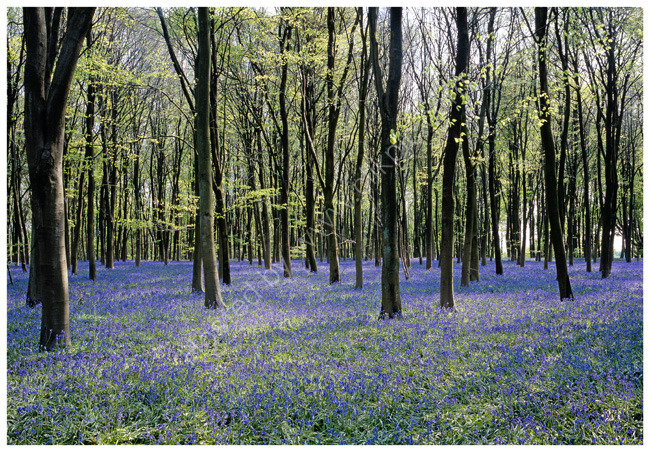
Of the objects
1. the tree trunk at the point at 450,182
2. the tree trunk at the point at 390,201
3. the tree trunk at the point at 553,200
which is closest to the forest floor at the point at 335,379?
the tree trunk at the point at 390,201

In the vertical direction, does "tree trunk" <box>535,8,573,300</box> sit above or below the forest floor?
above

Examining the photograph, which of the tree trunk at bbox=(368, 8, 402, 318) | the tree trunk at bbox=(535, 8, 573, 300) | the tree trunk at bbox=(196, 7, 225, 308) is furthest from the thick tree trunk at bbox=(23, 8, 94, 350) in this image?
the tree trunk at bbox=(535, 8, 573, 300)

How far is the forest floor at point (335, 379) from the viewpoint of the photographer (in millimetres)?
3676

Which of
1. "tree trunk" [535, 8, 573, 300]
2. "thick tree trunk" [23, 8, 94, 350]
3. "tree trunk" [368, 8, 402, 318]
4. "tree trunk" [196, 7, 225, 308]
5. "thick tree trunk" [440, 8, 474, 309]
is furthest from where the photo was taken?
"tree trunk" [535, 8, 573, 300]

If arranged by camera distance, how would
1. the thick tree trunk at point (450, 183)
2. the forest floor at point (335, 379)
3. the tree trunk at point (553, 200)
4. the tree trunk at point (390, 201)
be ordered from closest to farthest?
the forest floor at point (335, 379) < the tree trunk at point (390, 201) < the thick tree trunk at point (450, 183) < the tree trunk at point (553, 200)

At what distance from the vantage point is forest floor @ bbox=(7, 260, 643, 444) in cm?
368

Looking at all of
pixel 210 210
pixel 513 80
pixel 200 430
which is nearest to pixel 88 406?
pixel 200 430

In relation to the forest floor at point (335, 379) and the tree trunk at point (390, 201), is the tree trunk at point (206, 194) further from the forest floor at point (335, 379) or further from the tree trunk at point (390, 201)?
the tree trunk at point (390, 201)

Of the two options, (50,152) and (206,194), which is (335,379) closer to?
(50,152)

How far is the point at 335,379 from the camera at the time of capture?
480cm

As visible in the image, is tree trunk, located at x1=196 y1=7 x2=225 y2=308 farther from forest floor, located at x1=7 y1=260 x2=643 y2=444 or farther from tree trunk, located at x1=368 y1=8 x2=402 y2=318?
tree trunk, located at x1=368 y1=8 x2=402 y2=318

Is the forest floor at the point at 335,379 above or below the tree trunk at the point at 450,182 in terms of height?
below

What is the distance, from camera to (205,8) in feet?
29.7

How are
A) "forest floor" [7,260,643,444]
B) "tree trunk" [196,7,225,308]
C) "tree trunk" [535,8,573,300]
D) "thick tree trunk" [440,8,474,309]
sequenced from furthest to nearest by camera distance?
"tree trunk" [535,8,573,300] → "tree trunk" [196,7,225,308] → "thick tree trunk" [440,8,474,309] → "forest floor" [7,260,643,444]
